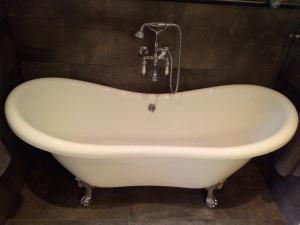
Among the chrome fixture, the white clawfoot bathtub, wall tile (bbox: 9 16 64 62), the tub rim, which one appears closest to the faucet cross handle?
the chrome fixture

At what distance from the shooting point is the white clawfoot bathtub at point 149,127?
1.06 meters

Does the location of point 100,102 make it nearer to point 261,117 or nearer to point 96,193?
point 96,193

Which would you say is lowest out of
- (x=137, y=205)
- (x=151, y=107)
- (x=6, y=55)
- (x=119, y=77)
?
(x=137, y=205)

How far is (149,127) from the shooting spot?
1614 mm

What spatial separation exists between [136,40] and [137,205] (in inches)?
36.2

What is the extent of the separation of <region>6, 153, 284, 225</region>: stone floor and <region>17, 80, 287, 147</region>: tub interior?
0.29 meters

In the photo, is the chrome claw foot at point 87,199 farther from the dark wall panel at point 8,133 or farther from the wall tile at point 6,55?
the wall tile at point 6,55

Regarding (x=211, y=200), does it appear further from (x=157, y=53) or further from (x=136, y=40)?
(x=136, y=40)

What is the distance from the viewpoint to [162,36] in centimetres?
Result: 143

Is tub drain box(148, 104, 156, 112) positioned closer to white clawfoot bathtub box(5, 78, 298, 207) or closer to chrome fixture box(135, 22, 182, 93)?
white clawfoot bathtub box(5, 78, 298, 207)

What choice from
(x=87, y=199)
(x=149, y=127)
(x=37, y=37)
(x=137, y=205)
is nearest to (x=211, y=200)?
(x=137, y=205)

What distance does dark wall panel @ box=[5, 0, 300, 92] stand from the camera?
1.34m

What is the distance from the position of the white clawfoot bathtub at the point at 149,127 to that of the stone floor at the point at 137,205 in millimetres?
192

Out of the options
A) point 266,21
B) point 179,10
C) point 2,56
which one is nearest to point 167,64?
point 179,10
